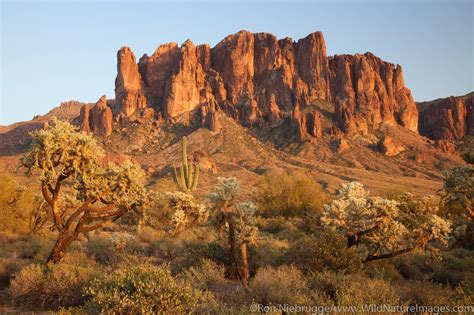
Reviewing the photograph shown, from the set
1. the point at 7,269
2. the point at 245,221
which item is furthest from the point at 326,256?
the point at 7,269

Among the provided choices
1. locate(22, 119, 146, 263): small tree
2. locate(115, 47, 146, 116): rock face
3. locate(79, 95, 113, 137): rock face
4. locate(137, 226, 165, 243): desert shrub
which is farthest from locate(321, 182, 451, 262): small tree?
locate(115, 47, 146, 116): rock face

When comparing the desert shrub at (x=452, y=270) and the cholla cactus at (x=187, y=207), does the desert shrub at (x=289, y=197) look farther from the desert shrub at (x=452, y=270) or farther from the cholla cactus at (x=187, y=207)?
the desert shrub at (x=452, y=270)

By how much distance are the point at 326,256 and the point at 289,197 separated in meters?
17.4

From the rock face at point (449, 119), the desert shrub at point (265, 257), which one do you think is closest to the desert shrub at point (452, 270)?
the desert shrub at point (265, 257)

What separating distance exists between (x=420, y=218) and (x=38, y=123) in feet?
471

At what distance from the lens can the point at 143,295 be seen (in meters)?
6.32

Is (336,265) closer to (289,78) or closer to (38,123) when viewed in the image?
(289,78)

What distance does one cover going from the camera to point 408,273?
11469mm

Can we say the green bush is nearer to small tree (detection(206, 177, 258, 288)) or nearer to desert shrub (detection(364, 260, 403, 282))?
small tree (detection(206, 177, 258, 288))

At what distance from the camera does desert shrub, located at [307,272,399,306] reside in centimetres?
647

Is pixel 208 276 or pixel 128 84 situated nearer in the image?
pixel 208 276

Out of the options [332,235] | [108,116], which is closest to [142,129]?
[108,116]

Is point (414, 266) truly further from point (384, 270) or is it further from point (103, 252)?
point (103, 252)

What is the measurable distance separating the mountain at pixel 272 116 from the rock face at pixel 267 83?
1.29ft
